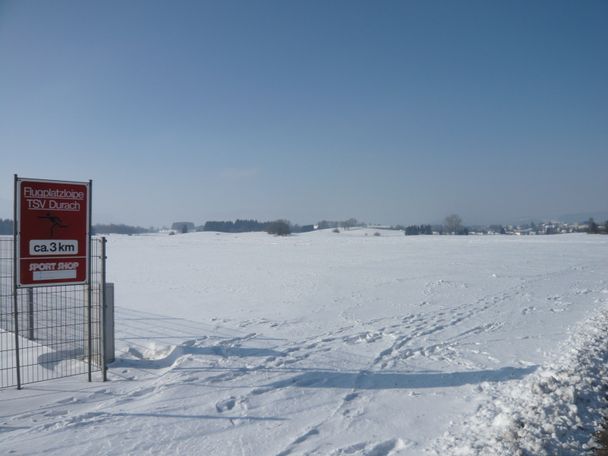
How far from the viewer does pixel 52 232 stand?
5613 millimetres

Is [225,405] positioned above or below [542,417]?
below

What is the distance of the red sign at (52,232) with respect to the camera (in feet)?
17.6

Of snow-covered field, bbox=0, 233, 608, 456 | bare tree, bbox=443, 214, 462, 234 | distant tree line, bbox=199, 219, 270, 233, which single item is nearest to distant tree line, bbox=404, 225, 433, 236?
bare tree, bbox=443, 214, 462, 234

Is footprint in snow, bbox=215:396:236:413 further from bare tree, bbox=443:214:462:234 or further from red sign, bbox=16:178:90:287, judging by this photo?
bare tree, bbox=443:214:462:234

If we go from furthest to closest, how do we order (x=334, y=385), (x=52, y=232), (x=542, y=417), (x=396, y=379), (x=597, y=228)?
(x=597, y=228) < (x=396, y=379) < (x=334, y=385) < (x=52, y=232) < (x=542, y=417)

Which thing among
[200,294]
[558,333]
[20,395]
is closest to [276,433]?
[20,395]

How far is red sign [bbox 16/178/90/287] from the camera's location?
17.6 feet

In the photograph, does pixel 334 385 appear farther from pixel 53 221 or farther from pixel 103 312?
pixel 53 221

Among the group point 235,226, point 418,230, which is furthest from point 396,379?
point 235,226

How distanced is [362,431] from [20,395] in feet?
14.8

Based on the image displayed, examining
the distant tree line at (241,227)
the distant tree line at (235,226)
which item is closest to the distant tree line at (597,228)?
the distant tree line at (241,227)

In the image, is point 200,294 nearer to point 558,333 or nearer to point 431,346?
point 431,346

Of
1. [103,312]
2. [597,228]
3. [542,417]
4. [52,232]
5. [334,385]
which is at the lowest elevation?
[334,385]

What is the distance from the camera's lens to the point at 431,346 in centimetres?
762
